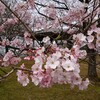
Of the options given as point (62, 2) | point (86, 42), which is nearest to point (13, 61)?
point (86, 42)

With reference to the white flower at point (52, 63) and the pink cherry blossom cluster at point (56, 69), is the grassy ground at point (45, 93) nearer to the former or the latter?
the pink cherry blossom cluster at point (56, 69)

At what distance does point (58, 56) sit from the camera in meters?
2.13

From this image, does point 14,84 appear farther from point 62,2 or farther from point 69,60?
point 69,60

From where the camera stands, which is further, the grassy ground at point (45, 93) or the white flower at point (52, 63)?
the grassy ground at point (45, 93)

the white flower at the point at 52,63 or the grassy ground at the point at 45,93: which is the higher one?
the white flower at the point at 52,63

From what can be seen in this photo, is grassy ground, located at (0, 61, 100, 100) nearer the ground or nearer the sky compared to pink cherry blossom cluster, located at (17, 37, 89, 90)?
nearer the ground

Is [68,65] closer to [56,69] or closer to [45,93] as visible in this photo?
[56,69]

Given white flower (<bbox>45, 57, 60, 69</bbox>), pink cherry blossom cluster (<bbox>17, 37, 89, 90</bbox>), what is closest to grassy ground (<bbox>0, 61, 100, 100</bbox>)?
pink cherry blossom cluster (<bbox>17, 37, 89, 90</bbox>)

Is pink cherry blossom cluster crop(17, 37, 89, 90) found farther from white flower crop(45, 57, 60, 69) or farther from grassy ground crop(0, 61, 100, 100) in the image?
grassy ground crop(0, 61, 100, 100)

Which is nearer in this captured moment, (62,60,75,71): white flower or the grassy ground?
(62,60,75,71): white flower

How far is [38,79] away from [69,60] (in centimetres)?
34

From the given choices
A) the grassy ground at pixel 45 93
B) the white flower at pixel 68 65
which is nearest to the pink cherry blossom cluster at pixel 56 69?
the white flower at pixel 68 65

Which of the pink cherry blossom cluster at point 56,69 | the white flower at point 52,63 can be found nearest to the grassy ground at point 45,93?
the pink cherry blossom cluster at point 56,69

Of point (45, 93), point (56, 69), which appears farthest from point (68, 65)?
point (45, 93)
